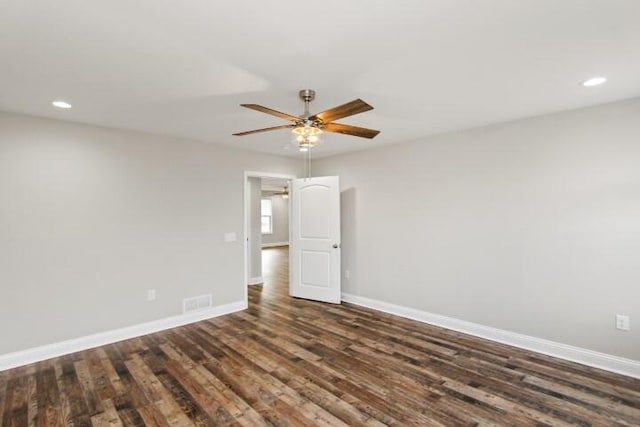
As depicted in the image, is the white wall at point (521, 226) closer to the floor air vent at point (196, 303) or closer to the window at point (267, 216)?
the floor air vent at point (196, 303)

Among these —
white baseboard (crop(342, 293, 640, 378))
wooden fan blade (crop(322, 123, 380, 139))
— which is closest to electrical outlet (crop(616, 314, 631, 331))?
white baseboard (crop(342, 293, 640, 378))

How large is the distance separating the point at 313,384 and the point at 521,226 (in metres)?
2.73

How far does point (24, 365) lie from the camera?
3014 mm

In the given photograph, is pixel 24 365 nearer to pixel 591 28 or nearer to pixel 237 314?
pixel 237 314

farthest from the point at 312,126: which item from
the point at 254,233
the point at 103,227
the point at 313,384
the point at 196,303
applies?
the point at 254,233


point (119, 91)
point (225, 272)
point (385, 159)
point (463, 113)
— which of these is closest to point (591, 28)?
point (463, 113)

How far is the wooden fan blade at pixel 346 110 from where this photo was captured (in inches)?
77.7

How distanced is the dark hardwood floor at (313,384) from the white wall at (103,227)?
0.50m

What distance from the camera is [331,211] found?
16.3ft

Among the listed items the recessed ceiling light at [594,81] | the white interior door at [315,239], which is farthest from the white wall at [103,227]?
the recessed ceiling light at [594,81]

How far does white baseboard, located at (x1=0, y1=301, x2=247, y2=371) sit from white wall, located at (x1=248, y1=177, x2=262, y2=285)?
1786mm

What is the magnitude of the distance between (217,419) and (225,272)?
255 cm

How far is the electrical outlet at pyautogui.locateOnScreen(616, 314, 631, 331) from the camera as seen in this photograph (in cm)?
278

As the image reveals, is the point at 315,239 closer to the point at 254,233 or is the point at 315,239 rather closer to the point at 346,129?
the point at 254,233
